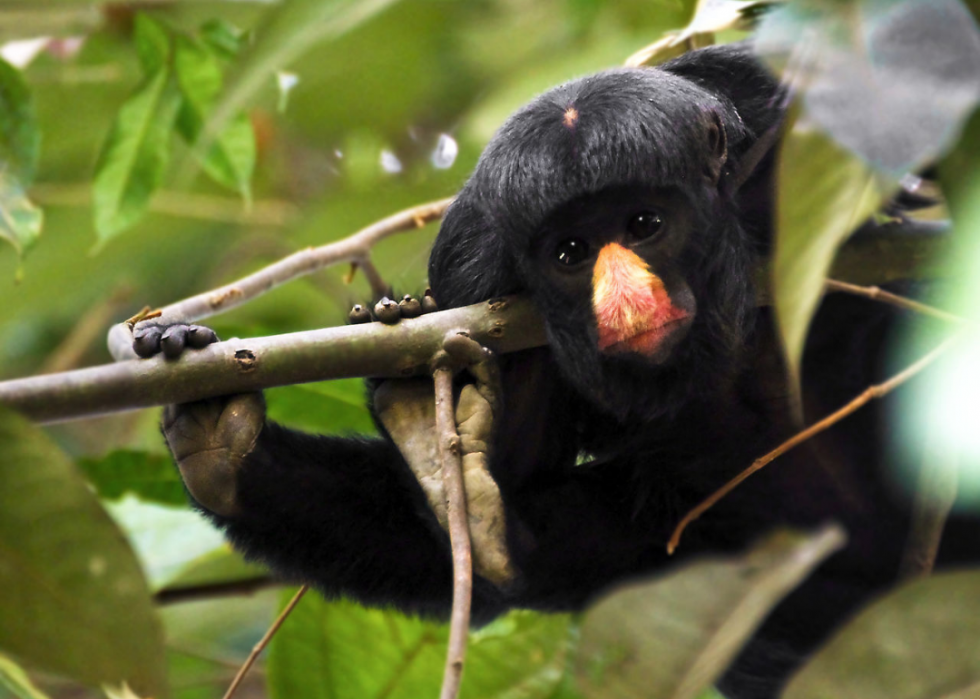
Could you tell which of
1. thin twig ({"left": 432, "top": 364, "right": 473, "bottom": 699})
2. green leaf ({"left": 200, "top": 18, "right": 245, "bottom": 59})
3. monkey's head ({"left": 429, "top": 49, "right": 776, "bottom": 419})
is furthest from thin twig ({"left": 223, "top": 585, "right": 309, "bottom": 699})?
green leaf ({"left": 200, "top": 18, "right": 245, "bottom": 59})

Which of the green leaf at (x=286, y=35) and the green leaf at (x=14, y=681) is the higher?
the green leaf at (x=286, y=35)

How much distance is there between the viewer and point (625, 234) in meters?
1.79

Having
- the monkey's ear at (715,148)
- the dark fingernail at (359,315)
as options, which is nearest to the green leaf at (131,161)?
the dark fingernail at (359,315)

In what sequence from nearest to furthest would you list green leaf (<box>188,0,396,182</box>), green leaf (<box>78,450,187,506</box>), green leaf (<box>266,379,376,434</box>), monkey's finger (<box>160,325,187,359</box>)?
green leaf (<box>188,0,396,182</box>)
monkey's finger (<box>160,325,187,359</box>)
green leaf (<box>266,379,376,434</box>)
green leaf (<box>78,450,187,506</box>)

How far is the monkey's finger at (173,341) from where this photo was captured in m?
1.53

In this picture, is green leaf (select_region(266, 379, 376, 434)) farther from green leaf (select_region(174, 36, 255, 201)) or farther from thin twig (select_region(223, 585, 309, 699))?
thin twig (select_region(223, 585, 309, 699))

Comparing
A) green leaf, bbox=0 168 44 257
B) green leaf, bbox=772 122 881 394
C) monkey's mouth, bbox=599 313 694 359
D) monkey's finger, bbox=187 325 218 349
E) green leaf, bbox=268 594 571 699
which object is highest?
green leaf, bbox=772 122 881 394

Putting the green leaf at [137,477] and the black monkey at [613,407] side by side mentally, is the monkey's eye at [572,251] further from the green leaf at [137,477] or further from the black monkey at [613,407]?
the green leaf at [137,477]

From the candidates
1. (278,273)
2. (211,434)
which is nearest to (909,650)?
(211,434)

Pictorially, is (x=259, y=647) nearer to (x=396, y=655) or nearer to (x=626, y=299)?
(x=396, y=655)

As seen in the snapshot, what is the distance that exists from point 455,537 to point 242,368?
495mm

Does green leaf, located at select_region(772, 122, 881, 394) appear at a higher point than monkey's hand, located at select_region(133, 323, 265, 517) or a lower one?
→ higher

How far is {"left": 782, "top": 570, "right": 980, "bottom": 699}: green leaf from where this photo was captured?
38.9 inches

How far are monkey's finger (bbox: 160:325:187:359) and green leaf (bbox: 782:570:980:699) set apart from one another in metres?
0.96
